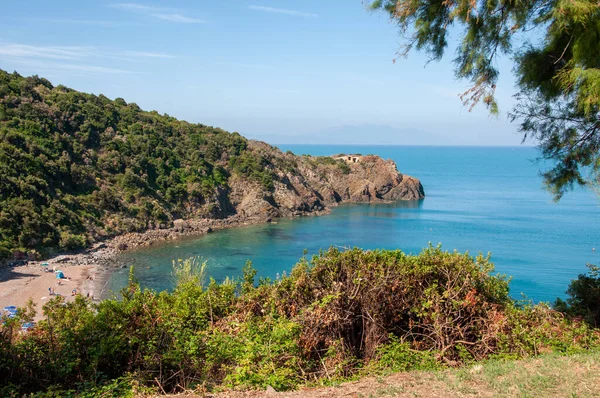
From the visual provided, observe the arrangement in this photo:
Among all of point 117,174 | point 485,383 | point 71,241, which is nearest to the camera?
point 485,383

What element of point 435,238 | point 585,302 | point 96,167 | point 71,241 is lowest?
point 435,238

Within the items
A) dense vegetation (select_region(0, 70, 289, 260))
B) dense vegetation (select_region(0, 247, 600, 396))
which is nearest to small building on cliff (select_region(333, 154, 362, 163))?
dense vegetation (select_region(0, 70, 289, 260))

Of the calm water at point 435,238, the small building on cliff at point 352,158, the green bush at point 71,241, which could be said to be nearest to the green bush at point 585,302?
the calm water at point 435,238

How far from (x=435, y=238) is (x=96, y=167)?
3525 cm

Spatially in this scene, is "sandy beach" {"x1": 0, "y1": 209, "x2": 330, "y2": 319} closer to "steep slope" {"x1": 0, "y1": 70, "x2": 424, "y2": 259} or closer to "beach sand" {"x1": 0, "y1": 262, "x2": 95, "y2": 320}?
"beach sand" {"x1": 0, "y1": 262, "x2": 95, "y2": 320}

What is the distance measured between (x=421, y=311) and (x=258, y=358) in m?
2.51

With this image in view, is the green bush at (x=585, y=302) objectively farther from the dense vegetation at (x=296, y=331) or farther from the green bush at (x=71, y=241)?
the green bush at (x=71, y=241)

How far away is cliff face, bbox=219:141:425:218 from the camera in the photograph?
57469 mm

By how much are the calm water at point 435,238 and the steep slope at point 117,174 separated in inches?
198

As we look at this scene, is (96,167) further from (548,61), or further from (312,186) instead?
(548,61)

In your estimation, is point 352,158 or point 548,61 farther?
point 352,158

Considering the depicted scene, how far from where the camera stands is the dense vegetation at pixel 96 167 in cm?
3722

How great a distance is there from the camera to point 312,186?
7106 centimetres

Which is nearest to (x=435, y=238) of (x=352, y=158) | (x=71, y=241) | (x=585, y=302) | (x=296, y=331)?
(x=71, y=241)
